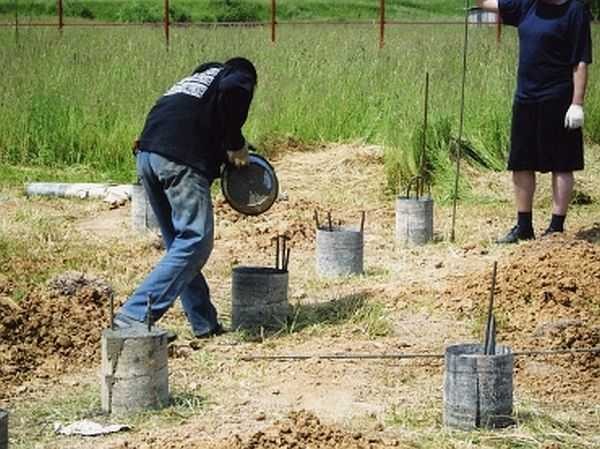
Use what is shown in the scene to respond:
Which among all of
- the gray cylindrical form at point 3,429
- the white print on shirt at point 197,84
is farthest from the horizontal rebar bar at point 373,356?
the gray cylindrical form at point 3,429

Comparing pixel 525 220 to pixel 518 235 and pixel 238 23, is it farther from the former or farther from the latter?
pixel 238 23

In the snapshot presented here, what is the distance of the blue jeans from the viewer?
6.14 m

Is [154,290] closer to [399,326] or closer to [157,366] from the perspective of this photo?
[157,366]

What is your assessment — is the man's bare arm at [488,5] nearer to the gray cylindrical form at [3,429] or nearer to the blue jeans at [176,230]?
the blue jeans at [176,230]

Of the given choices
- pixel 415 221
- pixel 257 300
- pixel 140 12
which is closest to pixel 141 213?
pixel 415 221

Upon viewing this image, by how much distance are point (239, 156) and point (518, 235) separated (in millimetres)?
3093

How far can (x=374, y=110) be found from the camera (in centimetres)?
1328

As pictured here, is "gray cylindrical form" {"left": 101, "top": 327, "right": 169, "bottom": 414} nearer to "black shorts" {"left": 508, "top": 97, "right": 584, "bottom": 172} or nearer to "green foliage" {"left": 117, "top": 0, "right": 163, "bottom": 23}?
"black shorts" {"left": 508, "top": 97, "right": 584, "bottom": 172}

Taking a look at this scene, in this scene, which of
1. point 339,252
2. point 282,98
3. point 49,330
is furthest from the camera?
point 282,98

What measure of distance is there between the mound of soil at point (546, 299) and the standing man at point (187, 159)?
1612 mm

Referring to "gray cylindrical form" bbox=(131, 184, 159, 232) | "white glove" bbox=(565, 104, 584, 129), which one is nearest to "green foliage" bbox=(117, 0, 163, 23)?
"gray cylindrical form" bbox=(131, 184, 159, 232)

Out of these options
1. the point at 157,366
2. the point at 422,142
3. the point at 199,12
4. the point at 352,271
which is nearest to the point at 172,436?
the point at 157,366

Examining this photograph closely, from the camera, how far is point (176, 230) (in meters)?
6.31

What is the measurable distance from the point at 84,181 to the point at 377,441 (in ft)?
25.2
